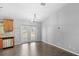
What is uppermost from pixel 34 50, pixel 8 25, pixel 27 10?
pixel 27 10

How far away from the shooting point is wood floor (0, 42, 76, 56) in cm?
188

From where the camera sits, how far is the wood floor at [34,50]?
6.15 ft

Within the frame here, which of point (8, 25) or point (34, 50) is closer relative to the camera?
point (8, 25)

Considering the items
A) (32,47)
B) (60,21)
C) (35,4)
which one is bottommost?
(32,47)

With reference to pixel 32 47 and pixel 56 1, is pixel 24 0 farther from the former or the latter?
pixel 32 47

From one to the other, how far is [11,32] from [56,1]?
30.0 inches

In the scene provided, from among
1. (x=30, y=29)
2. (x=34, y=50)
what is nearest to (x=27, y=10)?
(x=30, y=29)

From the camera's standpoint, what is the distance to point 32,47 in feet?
6.54

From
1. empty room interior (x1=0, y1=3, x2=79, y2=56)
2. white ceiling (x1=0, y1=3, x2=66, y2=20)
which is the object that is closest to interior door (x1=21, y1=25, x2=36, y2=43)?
empty room interior (x1=0, y1=3, x2=79, y2=56)

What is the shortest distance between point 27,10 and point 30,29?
28 centimetres

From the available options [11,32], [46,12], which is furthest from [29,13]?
[11,32]

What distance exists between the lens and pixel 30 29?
189 centimetres

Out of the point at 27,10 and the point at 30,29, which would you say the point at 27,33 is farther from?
the point at 27,10

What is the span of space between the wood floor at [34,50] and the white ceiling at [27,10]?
0.43 meters
